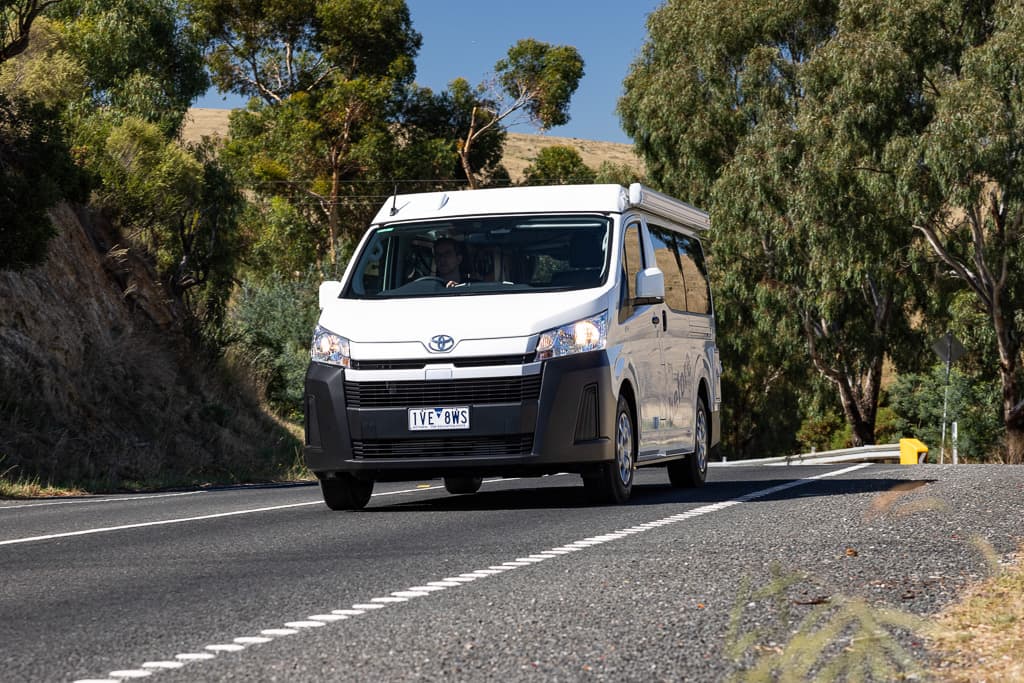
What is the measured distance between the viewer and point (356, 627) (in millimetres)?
5992

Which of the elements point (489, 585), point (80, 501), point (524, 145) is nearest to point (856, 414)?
point (80, 501)

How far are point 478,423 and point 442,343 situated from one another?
0.62m

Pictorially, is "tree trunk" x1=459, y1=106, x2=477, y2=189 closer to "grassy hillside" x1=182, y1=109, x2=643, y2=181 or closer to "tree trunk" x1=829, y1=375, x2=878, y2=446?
"tree trunk" x1=829, y1=375, x2=878, y2=446

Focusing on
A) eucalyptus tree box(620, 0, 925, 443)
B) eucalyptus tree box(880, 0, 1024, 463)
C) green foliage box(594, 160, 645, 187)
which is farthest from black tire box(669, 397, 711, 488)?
green foliage box(594, 160, 645, 187)

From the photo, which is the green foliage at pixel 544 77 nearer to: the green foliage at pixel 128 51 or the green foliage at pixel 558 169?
the green foliage at pixel 558 169

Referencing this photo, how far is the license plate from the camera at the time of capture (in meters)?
10.9

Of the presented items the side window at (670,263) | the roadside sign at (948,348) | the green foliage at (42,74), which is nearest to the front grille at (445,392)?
the side window at (670,263)

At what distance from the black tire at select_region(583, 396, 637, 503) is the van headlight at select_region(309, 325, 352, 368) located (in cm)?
201

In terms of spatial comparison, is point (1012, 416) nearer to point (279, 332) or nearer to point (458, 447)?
point (279, 332)

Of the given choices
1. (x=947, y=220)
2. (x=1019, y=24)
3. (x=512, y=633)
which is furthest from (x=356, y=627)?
(x=947, y=220)

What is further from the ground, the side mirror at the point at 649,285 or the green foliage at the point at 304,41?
the green foliage at the point at 304,41

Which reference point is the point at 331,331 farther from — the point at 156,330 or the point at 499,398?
the point at 156,330

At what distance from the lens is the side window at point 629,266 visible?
38.3ft

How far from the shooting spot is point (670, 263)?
1377 cm
